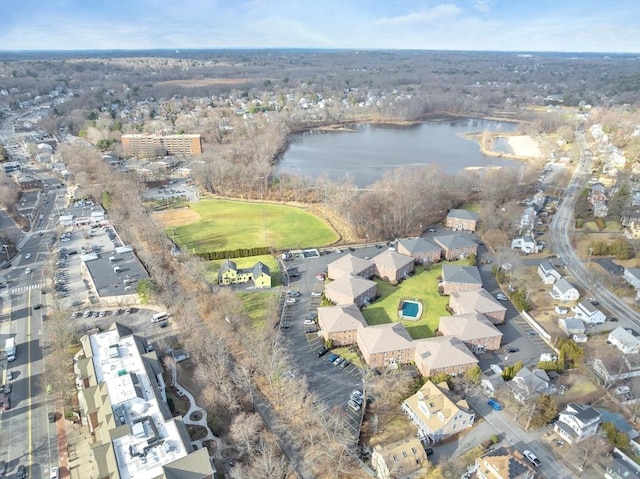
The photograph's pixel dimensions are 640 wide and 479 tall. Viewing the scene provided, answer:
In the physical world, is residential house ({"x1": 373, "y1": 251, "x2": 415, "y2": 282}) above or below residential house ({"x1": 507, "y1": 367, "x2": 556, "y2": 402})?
above

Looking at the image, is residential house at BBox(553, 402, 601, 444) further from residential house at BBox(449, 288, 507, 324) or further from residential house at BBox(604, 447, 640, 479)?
residential house at BBox(449, 288, 507, 324)

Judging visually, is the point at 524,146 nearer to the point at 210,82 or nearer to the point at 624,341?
the point at 624,341

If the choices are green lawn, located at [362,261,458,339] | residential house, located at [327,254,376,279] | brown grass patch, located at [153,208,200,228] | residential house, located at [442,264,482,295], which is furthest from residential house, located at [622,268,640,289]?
brown grass patch, located at [153,208,200,228]

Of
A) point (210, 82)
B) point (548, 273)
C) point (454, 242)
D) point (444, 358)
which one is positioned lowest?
point (444, 358)

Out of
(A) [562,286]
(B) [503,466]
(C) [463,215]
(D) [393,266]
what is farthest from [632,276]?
(B) [503,466]

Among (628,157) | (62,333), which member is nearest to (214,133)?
(62,333)

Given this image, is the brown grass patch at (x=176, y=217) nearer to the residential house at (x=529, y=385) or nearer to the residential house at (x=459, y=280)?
the residential house at (x=459, y=280)
